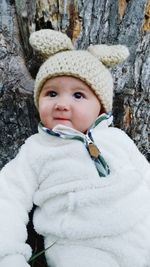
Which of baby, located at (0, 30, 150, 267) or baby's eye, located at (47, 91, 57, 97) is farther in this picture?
baby's eye, located at (47, 91, 57, 97)

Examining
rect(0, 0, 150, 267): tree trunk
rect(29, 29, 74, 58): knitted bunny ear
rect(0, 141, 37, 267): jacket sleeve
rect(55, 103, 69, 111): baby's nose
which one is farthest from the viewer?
rect(0, 0, 150, 267): tree trunk

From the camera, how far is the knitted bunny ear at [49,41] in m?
2.48

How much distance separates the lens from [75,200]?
2342mm

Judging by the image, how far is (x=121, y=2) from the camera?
9.39 ft

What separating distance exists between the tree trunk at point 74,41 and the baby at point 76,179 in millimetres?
276

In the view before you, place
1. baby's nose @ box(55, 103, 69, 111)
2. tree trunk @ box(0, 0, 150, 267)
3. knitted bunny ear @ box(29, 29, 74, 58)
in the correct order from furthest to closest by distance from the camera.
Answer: tree trunk @ box(0, 0, 150, 267) → knitted bunny ear @ box(29, 29, 74, 58) → baby's nose @ box(55, 103, 69, 111)

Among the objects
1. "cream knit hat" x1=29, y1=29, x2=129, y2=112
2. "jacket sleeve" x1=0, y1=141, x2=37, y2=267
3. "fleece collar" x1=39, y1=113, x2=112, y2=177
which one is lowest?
"jacket sleeve" x1=0, y1=141, x2=37, y2=267

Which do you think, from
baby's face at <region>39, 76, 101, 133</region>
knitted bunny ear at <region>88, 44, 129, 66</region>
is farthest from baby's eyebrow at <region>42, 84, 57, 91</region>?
knitted bunny ear at <region>88, 44, 129, 66</region>

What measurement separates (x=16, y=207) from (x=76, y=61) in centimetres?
69

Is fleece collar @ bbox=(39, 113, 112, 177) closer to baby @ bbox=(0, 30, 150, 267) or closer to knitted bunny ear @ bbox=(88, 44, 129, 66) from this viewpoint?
baby @ bbox=(0, 30, 150, 267)

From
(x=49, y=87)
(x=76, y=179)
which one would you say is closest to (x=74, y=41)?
(x=49, y=87)

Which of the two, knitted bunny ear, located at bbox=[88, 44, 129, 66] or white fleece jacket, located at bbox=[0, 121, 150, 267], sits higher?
knitted bunny ear, located at bbox=[88, 44, 129, 66]

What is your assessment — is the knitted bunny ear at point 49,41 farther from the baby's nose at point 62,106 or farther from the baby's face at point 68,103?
the baby's nose at point 62,106

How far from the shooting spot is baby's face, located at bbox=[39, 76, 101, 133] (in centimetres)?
240
